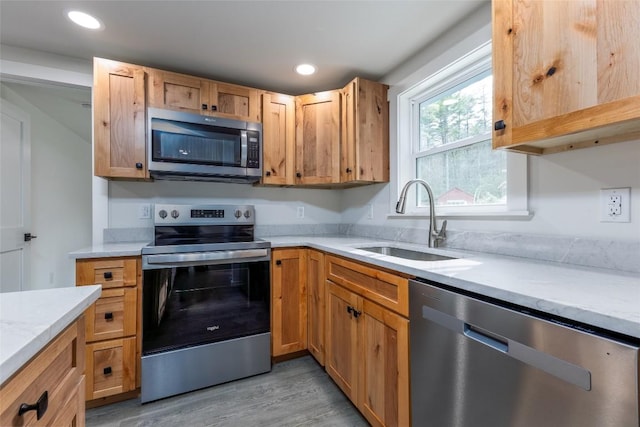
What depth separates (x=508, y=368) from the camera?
82cm

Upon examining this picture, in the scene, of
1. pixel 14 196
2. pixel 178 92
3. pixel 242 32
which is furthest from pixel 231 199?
pixel 14 196

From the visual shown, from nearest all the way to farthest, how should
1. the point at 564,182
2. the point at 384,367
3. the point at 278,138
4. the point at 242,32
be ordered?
1. the point at 564,182
2. the point at 384,367
3. the point at 242,32
4. the point at 278,138

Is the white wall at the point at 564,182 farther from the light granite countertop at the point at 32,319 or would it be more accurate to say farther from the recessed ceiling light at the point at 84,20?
the recessed ceiling light at the point at 84,20

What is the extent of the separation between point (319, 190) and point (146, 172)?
152 centimetres

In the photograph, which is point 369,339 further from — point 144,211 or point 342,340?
point 144,211

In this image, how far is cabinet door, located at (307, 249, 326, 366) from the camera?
6.51 feet

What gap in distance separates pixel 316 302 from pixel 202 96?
177 centimetres

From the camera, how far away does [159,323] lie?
70.1 inches

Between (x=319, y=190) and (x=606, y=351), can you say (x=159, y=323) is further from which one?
(x=606, y=351)

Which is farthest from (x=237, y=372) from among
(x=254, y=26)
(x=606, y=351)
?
(x=254, y=26)

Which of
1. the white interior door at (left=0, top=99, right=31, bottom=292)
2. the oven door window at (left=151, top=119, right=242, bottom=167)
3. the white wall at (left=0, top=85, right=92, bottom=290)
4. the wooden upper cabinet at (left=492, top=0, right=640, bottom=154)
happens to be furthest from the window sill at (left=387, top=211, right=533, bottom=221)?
the white wall at (left=0, top=85, right=92, bottom=290)

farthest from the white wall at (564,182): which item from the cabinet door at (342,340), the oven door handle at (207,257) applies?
the oven door handle at (207,257)

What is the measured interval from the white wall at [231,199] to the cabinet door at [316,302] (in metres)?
0.74

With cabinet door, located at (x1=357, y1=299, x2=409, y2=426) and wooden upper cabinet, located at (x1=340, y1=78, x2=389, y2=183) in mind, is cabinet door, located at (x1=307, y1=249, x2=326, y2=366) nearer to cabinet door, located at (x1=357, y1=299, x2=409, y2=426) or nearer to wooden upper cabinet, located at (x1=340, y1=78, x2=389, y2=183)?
cabinet door, located at (x1=357, y1=299, x2=409, y2=426)
